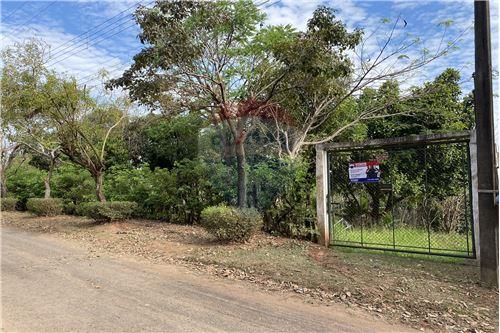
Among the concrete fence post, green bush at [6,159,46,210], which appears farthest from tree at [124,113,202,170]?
the concrete fence post

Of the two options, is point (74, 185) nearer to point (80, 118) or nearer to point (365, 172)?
point (80, 118)

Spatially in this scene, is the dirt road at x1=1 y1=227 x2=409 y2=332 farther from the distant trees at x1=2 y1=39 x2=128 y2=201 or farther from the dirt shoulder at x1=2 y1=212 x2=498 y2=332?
the distant trees at x1=2 y1=39 x2=128 y2=201

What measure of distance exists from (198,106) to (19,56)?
251 inches

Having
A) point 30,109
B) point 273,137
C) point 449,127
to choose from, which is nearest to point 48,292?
point 30,109

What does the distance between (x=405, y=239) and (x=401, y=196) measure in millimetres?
2894

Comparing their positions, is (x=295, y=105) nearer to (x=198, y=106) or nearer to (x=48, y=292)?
(x=198, y=106)

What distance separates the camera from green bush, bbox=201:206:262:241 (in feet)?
25.9

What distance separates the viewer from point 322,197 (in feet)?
26.2

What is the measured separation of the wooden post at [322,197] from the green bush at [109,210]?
247 inches

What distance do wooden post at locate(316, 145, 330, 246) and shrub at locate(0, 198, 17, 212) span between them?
51.5ft

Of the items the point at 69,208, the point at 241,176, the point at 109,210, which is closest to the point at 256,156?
the point at 241,176

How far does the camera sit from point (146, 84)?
8.99 m

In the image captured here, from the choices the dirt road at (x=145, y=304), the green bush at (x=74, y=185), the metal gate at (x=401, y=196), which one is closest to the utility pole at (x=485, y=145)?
the metal gate at (x=401, y=196)

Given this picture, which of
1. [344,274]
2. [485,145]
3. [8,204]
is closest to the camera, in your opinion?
[485,145]
